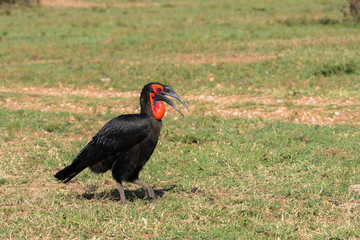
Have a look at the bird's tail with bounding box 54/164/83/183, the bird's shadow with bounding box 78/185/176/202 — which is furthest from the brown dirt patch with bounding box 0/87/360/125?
the bird's tail with bounding box 54/164/83/183

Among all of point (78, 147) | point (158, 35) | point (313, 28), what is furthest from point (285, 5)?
point (78, 147)

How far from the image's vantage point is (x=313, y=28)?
18625 mm

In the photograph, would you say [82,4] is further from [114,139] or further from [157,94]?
[114,139]

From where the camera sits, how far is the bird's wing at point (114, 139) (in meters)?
5.36

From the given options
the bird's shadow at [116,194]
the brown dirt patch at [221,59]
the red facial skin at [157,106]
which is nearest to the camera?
the red facial skin at [157,106]

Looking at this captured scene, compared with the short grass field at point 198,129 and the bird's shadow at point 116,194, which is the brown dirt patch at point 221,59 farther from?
the bird's shadow at point 116,194

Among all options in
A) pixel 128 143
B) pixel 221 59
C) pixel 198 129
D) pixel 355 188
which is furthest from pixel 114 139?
pixel 221 59

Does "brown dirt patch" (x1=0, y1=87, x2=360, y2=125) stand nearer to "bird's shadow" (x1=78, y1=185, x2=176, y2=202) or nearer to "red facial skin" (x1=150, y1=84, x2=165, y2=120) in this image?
"bird's shadow" (x1=78, y1=185, x2=176, y2=202)

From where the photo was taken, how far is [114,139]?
5.41m

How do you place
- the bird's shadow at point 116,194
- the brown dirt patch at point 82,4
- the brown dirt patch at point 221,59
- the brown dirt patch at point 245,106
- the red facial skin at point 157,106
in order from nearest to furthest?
the red facial skin at point 157,106 < the bird's shadow at point 116,194 < the brown dirt patch at point 245,106 < the brown dirt patch at point 221,59 < the brown dirt patch at point 82,4

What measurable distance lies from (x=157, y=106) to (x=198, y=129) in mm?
3153

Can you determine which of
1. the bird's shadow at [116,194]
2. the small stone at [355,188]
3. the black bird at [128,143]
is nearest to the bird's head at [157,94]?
the black bird at [128,143]

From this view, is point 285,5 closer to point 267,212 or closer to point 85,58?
point 85,58

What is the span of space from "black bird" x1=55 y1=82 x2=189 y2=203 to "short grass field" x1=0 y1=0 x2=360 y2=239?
0.37 metres
